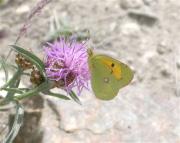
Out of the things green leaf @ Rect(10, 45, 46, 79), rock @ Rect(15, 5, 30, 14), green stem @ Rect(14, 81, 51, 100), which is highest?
rock @ Rect(15, 5, 30, 14)

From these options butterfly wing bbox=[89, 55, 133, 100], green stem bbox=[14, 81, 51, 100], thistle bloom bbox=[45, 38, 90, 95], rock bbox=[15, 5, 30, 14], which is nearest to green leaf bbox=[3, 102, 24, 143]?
green stem bbox=[14, 81, 51, 100]

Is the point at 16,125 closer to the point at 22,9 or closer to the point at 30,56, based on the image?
the point at 30,56

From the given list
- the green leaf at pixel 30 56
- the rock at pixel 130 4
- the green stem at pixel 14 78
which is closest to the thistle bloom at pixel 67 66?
the green leaf at pixel 30 56

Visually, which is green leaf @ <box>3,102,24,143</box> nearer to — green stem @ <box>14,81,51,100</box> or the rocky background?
green stem @ <box>14,81,51,100</box>

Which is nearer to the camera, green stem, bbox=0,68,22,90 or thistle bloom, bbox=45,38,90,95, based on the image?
thistle bloom, bbox=45,38,90,95

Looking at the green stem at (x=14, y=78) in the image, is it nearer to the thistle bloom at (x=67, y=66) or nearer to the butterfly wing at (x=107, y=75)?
the thistle bloom at (x=67, y=66)

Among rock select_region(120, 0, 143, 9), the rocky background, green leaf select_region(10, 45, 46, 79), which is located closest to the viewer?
green leaf select_region(10, 45, 46, 79)

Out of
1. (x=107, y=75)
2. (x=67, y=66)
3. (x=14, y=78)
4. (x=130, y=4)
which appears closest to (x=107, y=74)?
(x=107, y=75)
